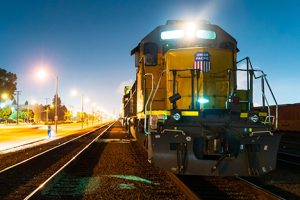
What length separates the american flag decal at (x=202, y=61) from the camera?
350 inches

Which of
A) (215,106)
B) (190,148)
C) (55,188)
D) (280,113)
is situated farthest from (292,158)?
(280,113)

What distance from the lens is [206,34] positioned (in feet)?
31.2

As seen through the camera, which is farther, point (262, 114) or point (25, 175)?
point (25, 175)

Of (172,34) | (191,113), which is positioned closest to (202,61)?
(172,34)

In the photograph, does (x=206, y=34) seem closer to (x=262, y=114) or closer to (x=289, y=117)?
(x=262, y=114)

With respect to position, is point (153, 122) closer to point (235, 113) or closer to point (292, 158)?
point (235, 113)

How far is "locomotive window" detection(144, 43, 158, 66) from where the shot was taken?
10.1 meters

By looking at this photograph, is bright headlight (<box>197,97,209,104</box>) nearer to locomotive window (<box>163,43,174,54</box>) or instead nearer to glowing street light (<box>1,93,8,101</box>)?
locomotive window (<box>163,43,174,54</box>)

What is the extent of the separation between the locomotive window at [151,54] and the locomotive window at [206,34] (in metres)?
1.35

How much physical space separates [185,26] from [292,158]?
7.15 meters

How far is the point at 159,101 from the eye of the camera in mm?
9430

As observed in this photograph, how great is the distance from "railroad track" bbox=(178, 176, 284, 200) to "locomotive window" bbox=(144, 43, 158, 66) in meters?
3.35

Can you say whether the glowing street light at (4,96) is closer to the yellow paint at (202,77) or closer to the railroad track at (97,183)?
the railroad track at (97,183)

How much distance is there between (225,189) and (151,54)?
4.41m
